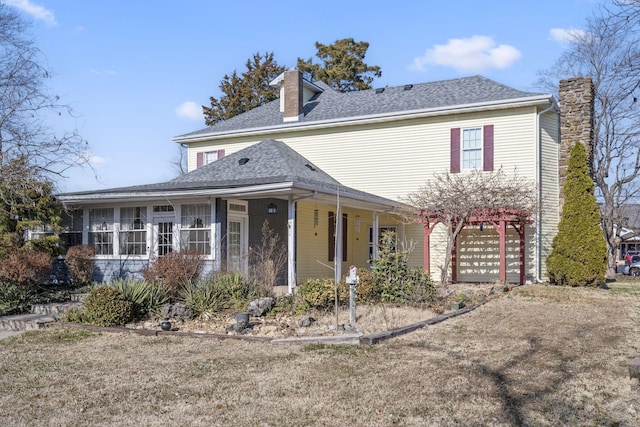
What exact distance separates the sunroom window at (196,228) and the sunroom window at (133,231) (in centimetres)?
122

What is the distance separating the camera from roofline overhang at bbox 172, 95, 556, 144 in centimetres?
1673

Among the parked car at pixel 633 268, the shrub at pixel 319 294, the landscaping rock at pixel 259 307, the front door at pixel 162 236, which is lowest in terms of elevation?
the parked car at pixel 633 268

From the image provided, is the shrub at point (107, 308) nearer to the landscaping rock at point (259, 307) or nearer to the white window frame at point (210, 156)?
the landscaping rock at point (259, 307)

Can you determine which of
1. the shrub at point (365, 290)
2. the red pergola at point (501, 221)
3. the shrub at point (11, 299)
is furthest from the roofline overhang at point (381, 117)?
the shrub at point (11, 299)

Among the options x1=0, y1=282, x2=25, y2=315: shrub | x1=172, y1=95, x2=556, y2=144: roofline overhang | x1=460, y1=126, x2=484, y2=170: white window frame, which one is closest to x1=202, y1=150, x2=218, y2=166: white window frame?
x1=172, y1=95, x2=556, y2=144: roofline overhang

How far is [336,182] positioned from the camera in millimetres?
17828

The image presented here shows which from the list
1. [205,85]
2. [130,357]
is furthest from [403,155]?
[205,85]

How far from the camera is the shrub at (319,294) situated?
10.4 m

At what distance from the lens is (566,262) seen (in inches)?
646

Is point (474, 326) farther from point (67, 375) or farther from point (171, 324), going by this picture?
point (67, 375)

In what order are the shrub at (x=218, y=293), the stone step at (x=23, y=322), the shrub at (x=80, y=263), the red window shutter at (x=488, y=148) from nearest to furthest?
the stone step at (x=23, y=322) → the shrub at (x=218, y=293) → the shrub at (x=80, y=263) → the red window shutter at (x=488, y=148)

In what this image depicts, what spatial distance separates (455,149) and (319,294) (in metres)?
9.31

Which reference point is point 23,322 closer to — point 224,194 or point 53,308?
point 53,308

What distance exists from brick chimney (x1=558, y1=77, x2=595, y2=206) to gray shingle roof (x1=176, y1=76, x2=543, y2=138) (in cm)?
211
